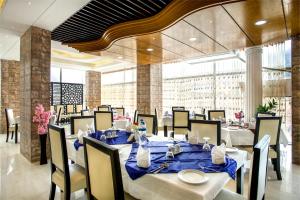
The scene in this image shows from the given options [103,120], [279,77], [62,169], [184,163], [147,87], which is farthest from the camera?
[147,87]

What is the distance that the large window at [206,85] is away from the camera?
21.0 ft

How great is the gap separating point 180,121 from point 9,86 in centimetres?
639

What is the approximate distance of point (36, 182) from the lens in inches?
119

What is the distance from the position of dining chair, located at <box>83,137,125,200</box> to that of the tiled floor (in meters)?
1.27

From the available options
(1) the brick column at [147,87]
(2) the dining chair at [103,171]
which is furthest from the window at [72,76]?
(2) the dining chair at [103,171]

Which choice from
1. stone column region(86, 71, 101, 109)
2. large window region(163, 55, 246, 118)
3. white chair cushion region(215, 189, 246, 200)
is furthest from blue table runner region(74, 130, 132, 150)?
stone column region(86, 71, 101, 109)

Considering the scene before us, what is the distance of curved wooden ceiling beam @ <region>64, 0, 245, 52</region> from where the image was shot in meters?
2.72

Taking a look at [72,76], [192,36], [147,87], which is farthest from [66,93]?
[192,36]

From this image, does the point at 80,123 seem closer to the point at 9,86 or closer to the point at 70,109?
the point at 9,86

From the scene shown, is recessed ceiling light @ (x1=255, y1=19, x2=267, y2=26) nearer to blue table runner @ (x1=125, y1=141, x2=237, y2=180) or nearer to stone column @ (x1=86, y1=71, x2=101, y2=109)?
blue table runner @ (x1=125, y1=141, x2=237, y2=180)

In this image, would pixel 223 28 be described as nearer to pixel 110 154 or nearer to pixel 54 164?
pixel 110 154

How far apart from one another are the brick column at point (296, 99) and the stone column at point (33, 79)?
516 centimetres

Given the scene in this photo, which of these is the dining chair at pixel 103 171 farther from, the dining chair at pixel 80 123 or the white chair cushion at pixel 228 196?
the dining chair at pixel 80 123

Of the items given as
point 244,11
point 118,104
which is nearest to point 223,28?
point 244,11
